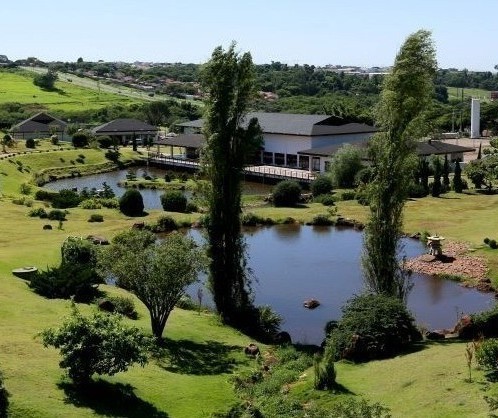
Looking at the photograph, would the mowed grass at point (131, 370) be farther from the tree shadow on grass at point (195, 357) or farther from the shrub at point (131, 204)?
the shrub at point (131, 204)

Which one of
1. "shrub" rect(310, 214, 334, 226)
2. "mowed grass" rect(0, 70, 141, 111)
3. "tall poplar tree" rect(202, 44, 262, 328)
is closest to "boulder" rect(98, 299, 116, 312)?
"tall poplar tree" rect(202, 44, 262, 328)

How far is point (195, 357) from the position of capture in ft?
75.8

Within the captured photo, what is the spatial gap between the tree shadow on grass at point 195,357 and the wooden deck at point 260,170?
4318 cm

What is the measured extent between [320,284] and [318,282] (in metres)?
0.35

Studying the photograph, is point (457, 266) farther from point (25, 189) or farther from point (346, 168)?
point (25, 189)

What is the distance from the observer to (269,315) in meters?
28.0

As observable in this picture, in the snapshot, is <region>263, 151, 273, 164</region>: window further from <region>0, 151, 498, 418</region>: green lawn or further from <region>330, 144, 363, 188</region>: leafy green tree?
<region>0, 151, 498, 418</region>: green lawn

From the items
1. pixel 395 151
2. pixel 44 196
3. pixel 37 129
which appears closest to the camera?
pixel 395 151

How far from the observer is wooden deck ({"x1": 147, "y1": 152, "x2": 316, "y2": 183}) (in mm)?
72938

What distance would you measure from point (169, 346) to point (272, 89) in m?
158

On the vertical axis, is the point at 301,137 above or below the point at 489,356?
above


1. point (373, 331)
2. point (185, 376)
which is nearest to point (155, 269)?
point (185, 376)

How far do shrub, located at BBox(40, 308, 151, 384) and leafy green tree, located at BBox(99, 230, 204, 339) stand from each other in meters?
5.04

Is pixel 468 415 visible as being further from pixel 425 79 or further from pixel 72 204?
pixel 72 204
